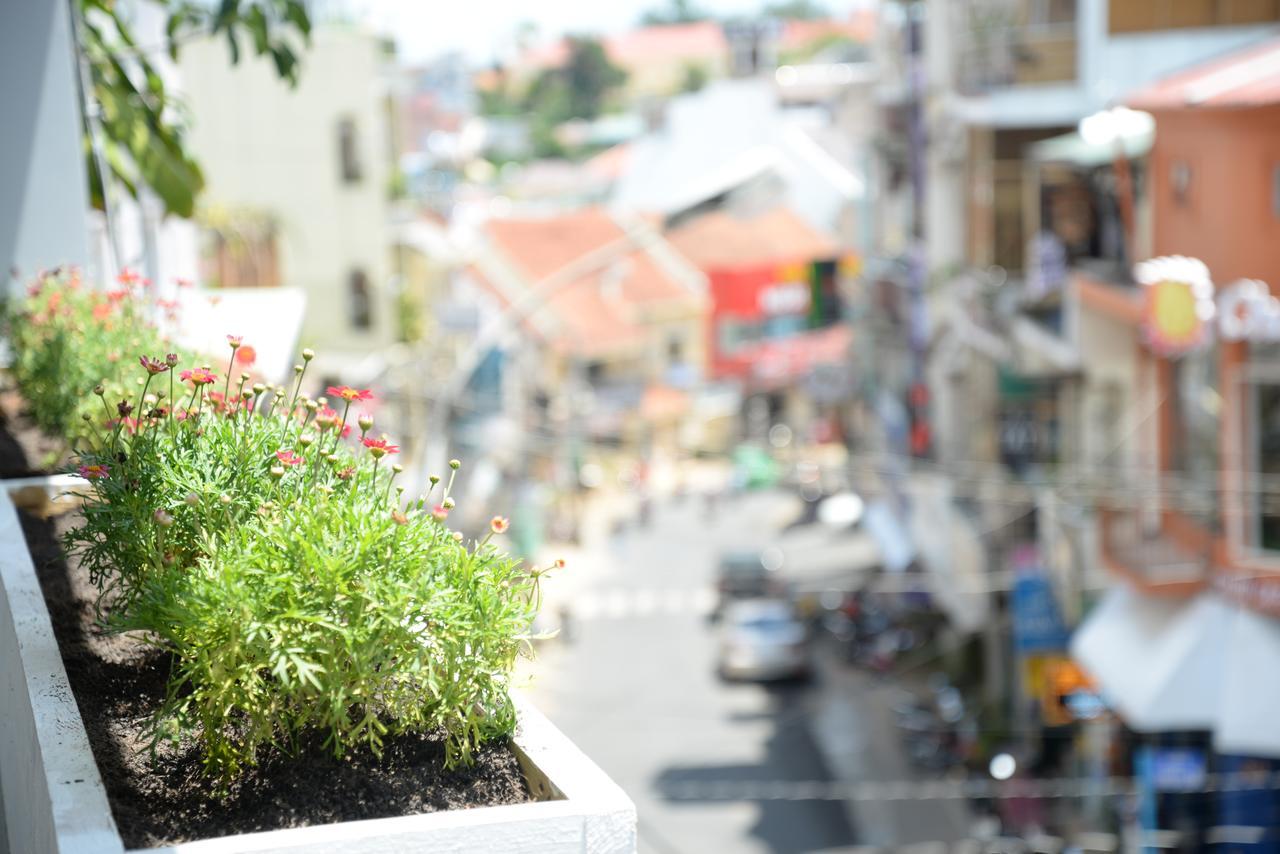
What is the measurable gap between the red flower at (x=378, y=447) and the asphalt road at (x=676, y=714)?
17.0m

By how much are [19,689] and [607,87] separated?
120 metres

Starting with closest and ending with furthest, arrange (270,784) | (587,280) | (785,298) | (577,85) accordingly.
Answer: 1. (270,784)
2. (587,280)
3. (785,298)
4. (577,85)

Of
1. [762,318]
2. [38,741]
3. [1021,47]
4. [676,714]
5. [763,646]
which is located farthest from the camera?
[762,318]

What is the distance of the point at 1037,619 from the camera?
2116 cm

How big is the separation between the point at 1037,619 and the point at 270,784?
18643mm

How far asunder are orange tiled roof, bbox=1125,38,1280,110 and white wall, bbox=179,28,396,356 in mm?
17051

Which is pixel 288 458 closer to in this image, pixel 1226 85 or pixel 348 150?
pixel 1226 85

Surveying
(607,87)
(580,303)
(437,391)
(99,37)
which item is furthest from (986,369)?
(607,87)

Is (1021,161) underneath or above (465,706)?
above

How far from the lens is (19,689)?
389 centimetres

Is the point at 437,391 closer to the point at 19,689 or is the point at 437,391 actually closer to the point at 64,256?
the point at 64,256

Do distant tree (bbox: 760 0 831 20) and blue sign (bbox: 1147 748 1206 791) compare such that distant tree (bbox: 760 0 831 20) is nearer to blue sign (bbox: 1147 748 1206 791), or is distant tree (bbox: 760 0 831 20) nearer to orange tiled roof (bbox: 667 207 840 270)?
orange tiled roof (bbox: 667 207 840 270)

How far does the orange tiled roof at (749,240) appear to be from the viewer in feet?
207

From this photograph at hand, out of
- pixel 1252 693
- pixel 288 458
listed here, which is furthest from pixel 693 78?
pixel 288 458
